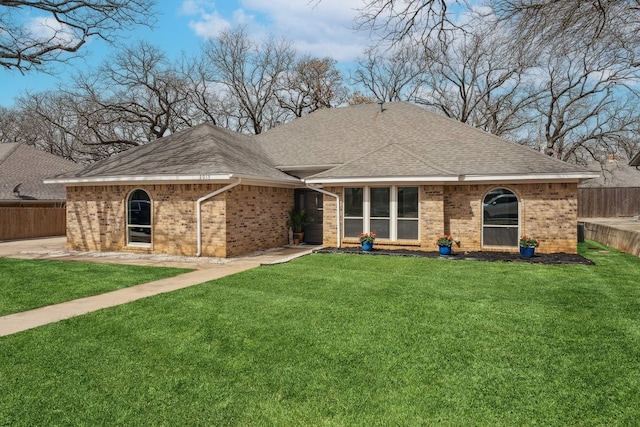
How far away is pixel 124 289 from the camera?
8125mm

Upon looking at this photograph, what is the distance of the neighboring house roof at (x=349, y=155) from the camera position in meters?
12.4

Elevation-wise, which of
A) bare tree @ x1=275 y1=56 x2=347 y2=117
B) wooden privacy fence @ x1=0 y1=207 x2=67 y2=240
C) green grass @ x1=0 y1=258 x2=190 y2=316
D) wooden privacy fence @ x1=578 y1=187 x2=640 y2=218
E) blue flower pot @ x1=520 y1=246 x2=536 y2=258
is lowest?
green grass @ x1=0 y1=258 x2=190 y2=316

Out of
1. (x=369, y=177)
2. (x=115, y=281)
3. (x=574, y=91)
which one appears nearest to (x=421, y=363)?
(x=115, y=281)

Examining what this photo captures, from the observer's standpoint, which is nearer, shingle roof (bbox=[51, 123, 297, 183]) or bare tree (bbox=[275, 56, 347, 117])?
shingle roof (bbox=[51, 123, 297, 183])

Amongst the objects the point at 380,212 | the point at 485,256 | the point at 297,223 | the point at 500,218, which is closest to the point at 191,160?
the point at 297,223

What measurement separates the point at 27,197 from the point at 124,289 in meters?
16.3

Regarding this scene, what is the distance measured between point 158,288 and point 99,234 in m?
7.21

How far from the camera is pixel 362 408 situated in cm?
351

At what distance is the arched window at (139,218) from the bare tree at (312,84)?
937 inches

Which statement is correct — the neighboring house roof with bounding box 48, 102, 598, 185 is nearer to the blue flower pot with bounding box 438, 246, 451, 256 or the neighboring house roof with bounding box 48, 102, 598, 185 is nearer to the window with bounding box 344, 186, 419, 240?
the window with bounding box 344, 186, 419, 240

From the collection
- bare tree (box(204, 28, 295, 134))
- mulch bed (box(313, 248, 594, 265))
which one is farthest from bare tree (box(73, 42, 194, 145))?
mulch bed (box(313, 248, 594, 265))

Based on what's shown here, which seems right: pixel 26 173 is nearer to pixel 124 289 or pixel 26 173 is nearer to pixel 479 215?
pixel 124 289

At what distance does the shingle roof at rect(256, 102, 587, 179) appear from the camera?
12.9 m

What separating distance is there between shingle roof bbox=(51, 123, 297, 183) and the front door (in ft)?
4.31
